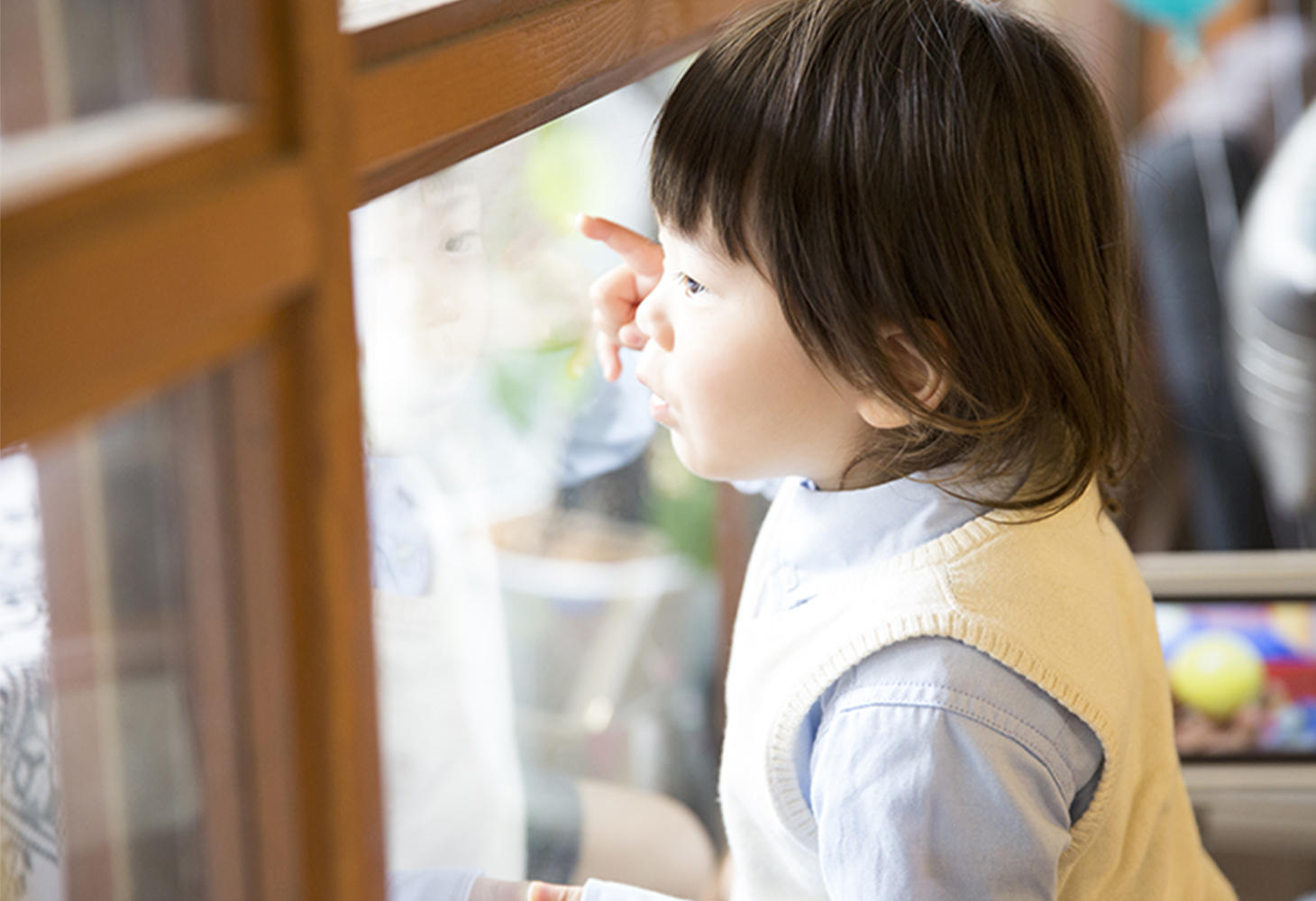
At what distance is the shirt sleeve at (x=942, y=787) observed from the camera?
2.15ft

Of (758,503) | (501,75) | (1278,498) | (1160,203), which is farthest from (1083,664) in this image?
(1160,203)

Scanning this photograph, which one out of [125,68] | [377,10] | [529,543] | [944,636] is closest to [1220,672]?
[529,543]

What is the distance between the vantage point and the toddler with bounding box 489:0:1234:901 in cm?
67

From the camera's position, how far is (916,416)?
2.35 feet

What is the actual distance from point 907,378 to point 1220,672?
845 millimetres

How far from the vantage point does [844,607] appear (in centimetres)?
74

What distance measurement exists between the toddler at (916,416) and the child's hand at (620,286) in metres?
0.10

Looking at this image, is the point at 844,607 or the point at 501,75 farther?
the point at 844,607

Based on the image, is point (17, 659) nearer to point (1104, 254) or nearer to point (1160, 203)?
point (1104, 254)

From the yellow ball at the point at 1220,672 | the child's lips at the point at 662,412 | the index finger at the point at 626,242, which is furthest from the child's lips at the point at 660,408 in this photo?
the yellow ball at the point at 1220,672

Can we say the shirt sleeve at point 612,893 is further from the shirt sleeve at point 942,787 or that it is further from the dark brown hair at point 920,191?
the dark brown hair at point 920,191

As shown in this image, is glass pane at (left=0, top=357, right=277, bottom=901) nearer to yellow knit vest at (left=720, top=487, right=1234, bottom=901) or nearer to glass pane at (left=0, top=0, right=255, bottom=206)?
glass pane at (left=0, top=0, right=255, bottom=206)

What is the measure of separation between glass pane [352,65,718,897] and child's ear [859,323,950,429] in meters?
0.25

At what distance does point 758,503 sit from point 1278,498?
3.45ft
